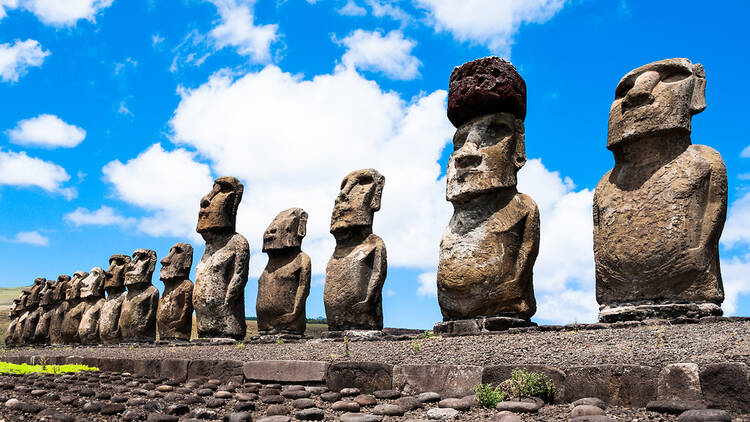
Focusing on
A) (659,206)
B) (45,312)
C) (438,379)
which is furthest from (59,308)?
(659,206)

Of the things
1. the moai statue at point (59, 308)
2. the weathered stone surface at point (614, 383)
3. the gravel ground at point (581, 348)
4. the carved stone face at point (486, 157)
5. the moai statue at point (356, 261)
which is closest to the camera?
the weathered stone surface at point (614, 383)

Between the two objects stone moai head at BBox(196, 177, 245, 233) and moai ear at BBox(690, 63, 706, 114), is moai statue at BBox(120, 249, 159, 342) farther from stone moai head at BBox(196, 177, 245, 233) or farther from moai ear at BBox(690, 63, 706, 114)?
moai ear at BBox(690, 63, 706, 114)

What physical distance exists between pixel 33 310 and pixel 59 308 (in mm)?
3090

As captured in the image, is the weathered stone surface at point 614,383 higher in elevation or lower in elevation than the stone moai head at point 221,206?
lower

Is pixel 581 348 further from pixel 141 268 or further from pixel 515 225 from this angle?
pixel 141 268

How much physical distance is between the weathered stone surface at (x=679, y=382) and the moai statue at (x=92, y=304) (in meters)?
17.5

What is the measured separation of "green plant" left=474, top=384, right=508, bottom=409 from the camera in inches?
192

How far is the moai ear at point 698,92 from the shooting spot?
7270 millimetres

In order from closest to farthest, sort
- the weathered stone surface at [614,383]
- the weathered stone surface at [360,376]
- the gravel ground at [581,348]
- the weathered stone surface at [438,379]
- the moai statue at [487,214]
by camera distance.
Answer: the weathered stone surface at [614,383]
the gravel ground at [581,348]
the weathered stone surface at [438,379]
the weathered stone surface at [360,376]
the moai statue at [487,214]

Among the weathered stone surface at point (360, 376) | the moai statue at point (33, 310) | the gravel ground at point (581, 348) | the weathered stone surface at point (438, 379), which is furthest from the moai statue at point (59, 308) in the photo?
the weathered stone surface at point (438, 379)

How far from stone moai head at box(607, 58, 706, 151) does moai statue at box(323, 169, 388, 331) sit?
14.6 feet

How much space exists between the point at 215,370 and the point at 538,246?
435 centimetres

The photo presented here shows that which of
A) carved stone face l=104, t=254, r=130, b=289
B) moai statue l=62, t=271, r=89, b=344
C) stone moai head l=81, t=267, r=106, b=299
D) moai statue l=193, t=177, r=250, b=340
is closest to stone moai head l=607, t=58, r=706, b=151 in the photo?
moai statue l=193, t=177, r=250, b=340

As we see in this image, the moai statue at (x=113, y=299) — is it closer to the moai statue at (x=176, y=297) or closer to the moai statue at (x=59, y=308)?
the moai statue at (x=176, y=297)
